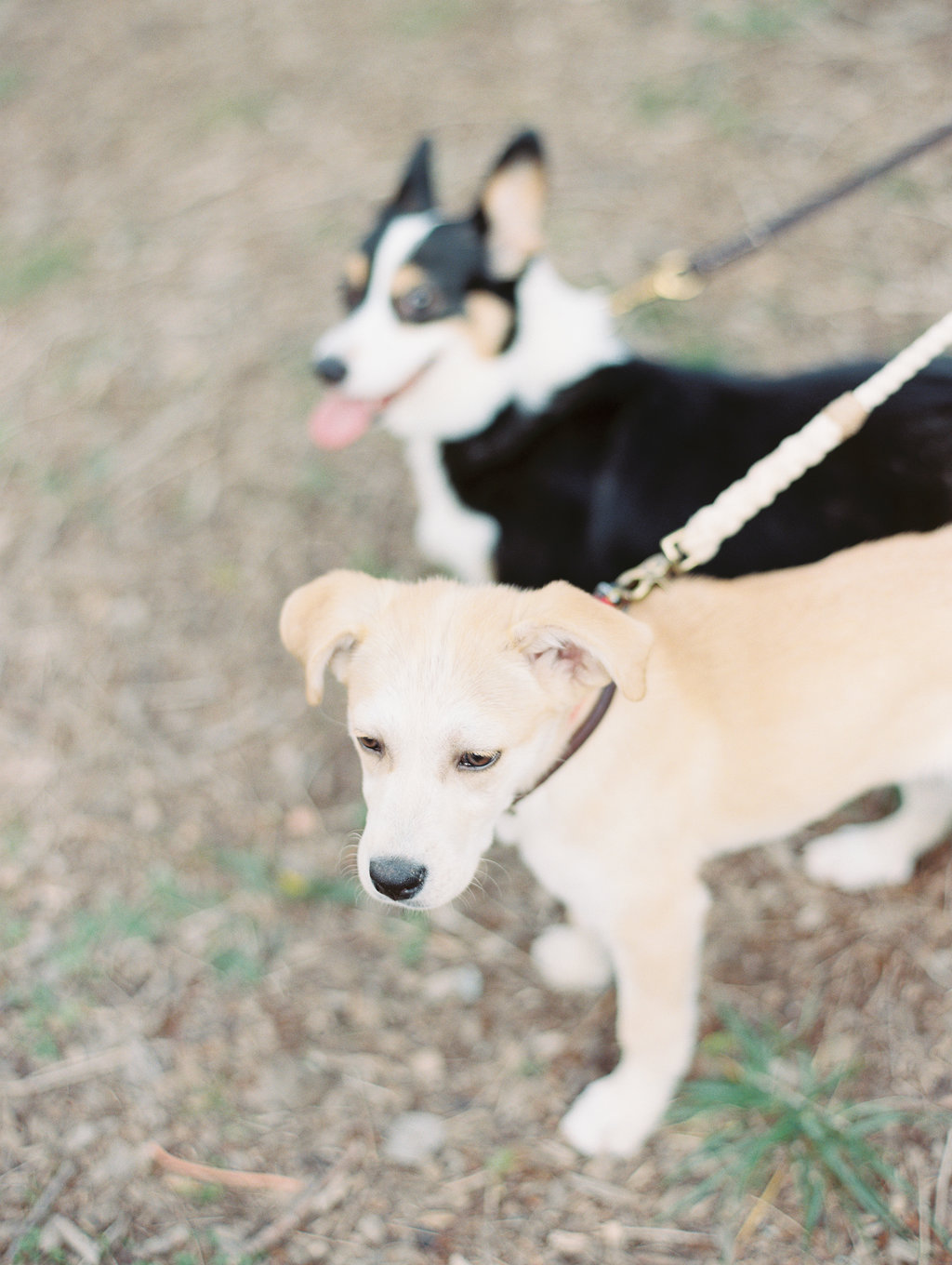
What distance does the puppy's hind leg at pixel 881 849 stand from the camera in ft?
9.23

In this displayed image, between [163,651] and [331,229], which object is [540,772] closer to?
[163,651]

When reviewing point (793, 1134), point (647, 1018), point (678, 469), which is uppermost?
point (678, 469)

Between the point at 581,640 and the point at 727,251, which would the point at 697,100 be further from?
the point at 581,640

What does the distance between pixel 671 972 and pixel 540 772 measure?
710 millimetres

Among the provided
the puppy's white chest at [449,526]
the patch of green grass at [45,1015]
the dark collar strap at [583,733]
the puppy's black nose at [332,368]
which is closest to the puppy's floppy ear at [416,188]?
the puppy's black nose at [332,368]

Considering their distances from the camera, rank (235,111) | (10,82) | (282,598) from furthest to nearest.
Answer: (10,82)
(235,111)
(282,598)

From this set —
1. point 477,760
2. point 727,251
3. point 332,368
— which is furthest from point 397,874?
point 727,251

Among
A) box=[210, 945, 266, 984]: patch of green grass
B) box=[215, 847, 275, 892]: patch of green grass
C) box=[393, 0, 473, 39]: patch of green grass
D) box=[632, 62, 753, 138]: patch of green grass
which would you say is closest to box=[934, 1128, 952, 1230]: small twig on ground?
box=[210, 945, 266, 984]: patch of green grass

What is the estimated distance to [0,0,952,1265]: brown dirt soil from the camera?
252cm

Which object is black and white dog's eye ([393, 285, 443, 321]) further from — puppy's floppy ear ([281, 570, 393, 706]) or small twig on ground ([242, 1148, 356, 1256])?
small twig on ground ([242, 1148, 356, 1256])

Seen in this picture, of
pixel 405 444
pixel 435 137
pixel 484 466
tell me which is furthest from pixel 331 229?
pixel 484 466

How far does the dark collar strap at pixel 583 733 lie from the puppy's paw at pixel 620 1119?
40.4 inches

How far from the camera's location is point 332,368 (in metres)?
3.26

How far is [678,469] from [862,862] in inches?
55.3
